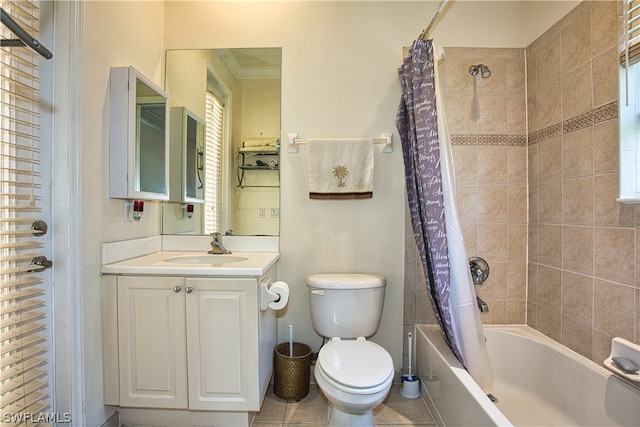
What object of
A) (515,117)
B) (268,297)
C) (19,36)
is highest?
(515,117)

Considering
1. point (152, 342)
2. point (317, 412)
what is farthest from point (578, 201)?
point (152, 342)

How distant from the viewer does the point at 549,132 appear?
5.54 ft

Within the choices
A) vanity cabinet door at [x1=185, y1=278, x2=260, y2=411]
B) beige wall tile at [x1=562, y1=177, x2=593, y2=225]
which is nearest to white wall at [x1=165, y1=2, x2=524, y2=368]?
vanity cabinet door at [x1=185, y1=278, x2=260, y2=411]

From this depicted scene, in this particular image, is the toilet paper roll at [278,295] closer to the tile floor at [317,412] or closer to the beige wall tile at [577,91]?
the tile floor at [317,412]

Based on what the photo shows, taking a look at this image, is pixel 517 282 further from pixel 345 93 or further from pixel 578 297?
pixel 345 93

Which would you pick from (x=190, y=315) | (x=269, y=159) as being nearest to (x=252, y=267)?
(x=190, y=315)

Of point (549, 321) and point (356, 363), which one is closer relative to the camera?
point (356, 363)

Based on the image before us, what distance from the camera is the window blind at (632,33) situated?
1173 millimetres

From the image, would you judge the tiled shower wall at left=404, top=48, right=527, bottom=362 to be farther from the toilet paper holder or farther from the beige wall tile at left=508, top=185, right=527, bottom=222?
the toilet paper holder

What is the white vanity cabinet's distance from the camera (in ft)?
4.45

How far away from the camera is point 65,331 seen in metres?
1.22

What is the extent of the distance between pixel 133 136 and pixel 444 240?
5.31 feet

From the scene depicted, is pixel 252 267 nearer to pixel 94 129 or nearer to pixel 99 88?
pixel 94 129

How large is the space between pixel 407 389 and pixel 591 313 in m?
1.04
